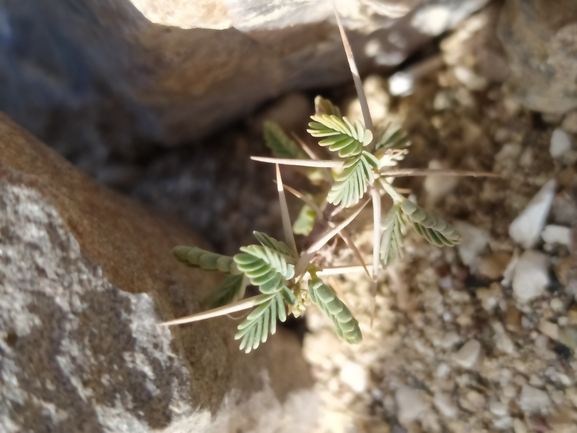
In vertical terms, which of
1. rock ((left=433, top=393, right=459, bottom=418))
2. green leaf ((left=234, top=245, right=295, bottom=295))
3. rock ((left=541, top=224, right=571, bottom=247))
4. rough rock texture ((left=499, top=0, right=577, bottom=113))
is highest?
rough rock texture ((left=499, top=0, right=577, bottom=113))

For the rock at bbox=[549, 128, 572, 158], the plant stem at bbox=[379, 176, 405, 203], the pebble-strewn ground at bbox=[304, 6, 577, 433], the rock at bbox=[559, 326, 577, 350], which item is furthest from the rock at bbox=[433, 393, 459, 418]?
the rock at bbox=[549, 128, 572, 158]

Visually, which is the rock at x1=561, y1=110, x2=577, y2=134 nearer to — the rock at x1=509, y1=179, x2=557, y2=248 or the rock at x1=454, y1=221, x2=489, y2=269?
the rock at x1=509, y1=179, x2=557, y2=248

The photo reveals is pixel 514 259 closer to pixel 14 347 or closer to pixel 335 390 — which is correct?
pixel 335 390

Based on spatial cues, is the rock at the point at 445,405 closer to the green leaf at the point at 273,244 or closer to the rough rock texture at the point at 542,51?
the green leaf at the point at 273,244

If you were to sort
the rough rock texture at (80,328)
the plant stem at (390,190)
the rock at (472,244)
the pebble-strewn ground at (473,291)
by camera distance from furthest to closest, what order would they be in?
the rock at (472,244), the pebble-strewn ground at (473,291), the plant stem at (390,190), the rough rock texture at (80,328)

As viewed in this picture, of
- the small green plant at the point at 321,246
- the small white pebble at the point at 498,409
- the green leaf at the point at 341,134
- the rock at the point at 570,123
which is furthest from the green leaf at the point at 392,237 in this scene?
the rock at the point at 570,123

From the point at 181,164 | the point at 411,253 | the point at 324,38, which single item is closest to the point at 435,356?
the point at 411,253
